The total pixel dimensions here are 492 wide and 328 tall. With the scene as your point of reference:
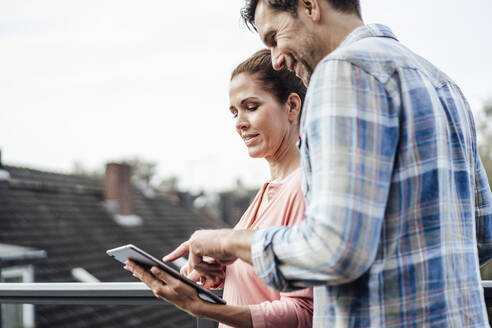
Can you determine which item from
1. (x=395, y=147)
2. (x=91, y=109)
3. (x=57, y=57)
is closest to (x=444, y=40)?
(x=395, y=147)

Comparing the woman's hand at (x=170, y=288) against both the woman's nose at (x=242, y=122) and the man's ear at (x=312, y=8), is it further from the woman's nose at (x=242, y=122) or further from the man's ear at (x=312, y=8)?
the man's ear at (x=312, y=8)

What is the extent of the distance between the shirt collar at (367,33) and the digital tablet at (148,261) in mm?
621

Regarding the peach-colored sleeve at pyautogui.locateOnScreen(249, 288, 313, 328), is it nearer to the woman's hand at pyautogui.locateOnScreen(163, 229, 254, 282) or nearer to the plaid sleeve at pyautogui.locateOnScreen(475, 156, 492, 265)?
the woman's hand at pyautogui.locateOnScreen(163, 229, 254, 282)

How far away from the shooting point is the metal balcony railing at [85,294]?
Answer: 5.66ft

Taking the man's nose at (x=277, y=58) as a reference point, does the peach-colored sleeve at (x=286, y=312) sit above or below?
below

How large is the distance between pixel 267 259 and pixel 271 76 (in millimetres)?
754

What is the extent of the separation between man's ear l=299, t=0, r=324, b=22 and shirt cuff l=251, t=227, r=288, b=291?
477mm

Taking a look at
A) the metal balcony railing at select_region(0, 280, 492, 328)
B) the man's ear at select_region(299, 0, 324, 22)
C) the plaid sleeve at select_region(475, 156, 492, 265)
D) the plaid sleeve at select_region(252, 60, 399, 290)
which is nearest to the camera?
the plaid sleeve at select_region(252, 60, 399, 290)

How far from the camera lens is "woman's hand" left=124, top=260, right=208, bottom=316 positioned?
117cm

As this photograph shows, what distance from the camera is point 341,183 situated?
2.85ft

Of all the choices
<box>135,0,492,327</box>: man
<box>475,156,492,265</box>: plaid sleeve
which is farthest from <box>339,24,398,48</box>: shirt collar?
<box>475,156,492,265</box>: plaid sleeve

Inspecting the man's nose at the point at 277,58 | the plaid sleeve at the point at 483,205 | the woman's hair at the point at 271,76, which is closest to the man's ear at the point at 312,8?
the man's nose at the point at 277,58

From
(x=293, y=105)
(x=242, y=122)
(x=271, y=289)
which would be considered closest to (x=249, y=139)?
(x=242, y=122)

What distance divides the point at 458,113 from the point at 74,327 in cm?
1008
